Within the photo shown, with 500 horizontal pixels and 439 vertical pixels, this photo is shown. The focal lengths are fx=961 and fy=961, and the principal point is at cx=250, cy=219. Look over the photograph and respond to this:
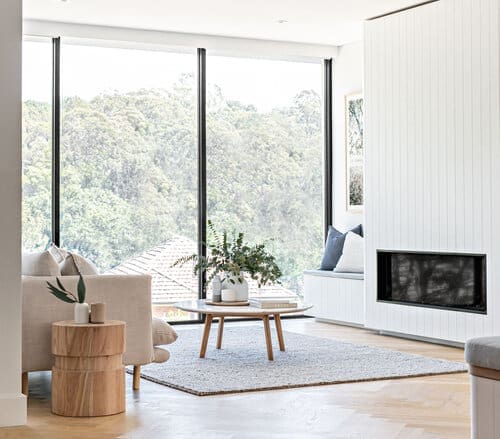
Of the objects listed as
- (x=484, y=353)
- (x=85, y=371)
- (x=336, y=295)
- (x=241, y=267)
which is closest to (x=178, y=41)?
(x=336, y=295)

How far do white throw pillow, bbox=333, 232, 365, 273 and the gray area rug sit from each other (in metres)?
1.34

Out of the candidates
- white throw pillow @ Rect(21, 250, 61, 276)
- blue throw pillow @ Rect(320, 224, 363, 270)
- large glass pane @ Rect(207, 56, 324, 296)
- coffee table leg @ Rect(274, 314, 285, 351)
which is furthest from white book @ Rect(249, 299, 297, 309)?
large glass pane @ Rect(207, 56, 324, 296)

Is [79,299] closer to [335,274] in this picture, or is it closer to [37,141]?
[37,141]

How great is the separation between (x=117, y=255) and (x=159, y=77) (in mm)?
1693

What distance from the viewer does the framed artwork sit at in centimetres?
922

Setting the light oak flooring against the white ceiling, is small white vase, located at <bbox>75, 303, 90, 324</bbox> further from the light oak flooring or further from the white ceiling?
the white ceiling

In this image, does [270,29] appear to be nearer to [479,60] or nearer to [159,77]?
[159,77]

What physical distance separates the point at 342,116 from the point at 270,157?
829mm

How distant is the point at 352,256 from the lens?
8734 millimetres

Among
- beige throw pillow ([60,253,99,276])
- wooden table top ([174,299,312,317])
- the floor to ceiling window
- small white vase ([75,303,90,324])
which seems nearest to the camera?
small white vase ([75,303,90,324])

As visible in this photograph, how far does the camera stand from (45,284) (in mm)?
4977

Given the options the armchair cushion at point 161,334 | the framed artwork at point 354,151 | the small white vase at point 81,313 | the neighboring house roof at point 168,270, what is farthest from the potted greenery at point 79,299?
the framed artwork at point 354,151

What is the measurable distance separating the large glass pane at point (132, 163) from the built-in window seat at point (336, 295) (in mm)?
1107

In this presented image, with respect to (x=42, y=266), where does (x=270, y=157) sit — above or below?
above
